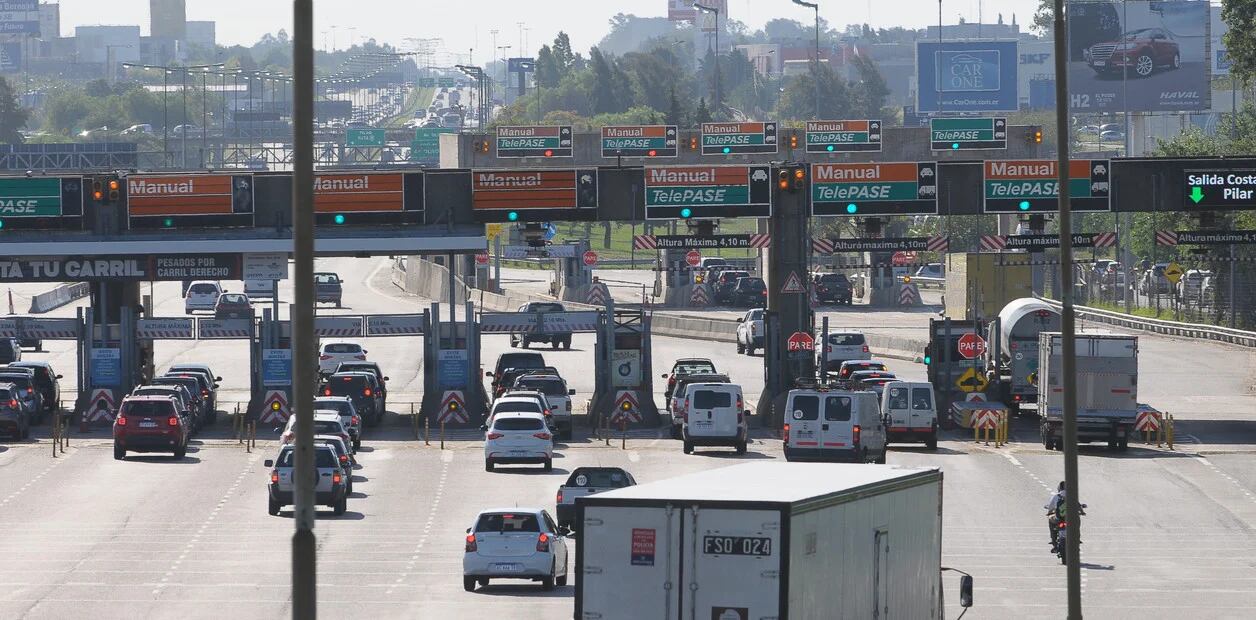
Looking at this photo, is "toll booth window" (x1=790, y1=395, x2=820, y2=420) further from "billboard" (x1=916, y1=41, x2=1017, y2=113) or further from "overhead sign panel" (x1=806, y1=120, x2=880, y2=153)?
"billboard" (x1=916, y1=41, x2=1017, y2=113)

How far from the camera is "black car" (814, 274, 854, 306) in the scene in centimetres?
9800

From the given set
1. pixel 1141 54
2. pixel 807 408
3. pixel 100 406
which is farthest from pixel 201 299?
pixel 1141 54

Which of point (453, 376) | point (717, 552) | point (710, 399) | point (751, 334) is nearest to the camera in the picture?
point (717, 552)

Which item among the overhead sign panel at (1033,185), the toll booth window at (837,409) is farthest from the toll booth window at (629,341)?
the toll booth window at (837,409)

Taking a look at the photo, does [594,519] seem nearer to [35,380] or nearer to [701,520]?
[701,520]

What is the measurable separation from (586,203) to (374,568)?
71.2ft

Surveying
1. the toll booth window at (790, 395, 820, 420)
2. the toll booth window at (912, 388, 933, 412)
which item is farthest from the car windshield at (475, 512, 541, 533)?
the toll booth window at (912, 388, 933, 412)

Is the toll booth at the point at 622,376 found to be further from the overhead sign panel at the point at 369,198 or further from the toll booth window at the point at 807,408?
the toll booth window at the point at 807,408

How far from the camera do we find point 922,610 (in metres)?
20.2

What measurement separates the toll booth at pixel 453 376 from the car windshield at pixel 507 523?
23.2 metres

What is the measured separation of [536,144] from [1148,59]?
67.4 m

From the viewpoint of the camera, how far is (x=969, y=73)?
199 meters

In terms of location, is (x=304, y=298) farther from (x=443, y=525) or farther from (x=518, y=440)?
(x=518, y=440)

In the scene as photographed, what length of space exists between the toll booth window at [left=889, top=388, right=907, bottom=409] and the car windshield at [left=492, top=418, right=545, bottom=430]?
856 centimetres
